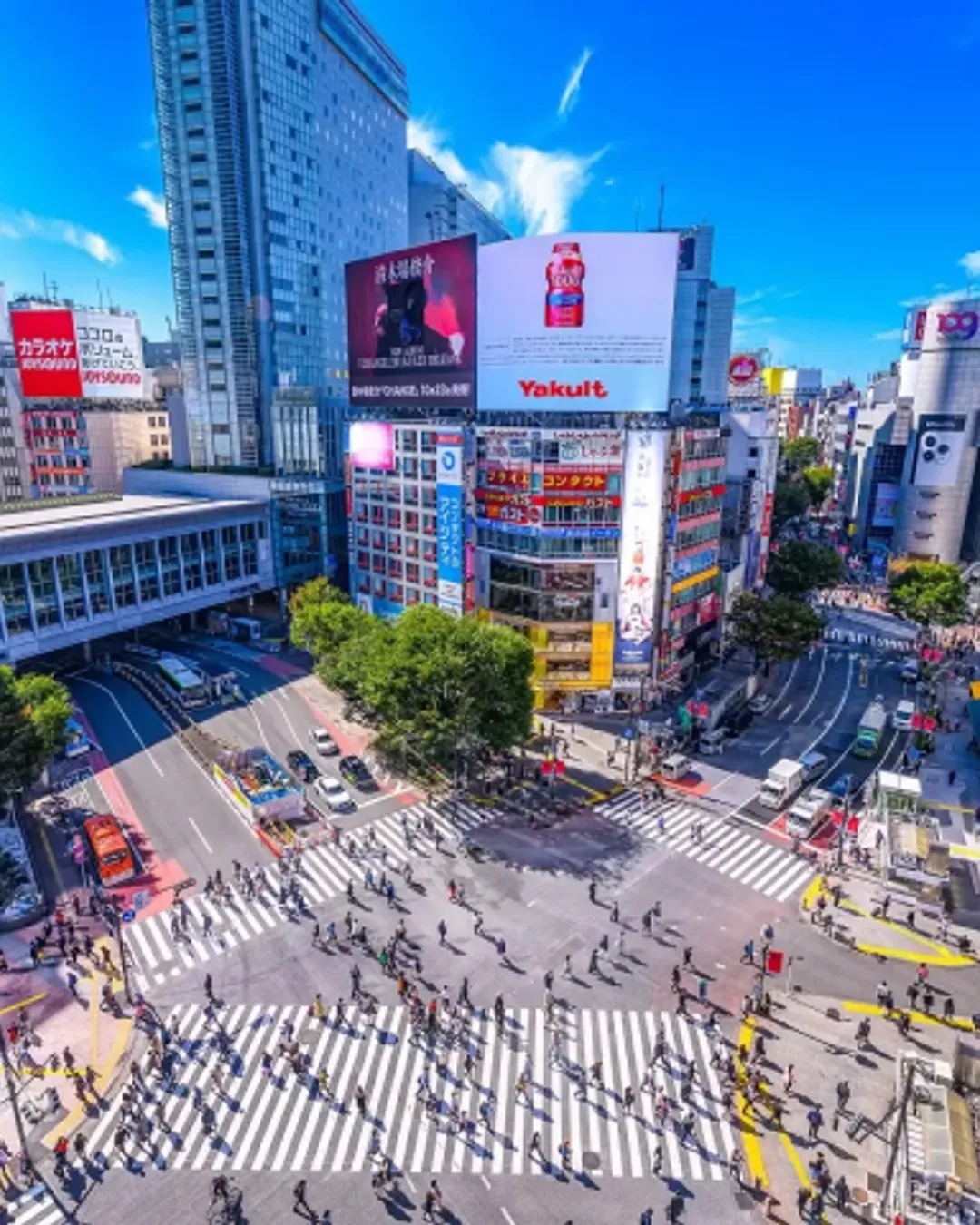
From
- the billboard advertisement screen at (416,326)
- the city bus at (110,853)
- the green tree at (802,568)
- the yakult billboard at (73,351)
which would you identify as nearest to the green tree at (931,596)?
the green tree at (802,568)

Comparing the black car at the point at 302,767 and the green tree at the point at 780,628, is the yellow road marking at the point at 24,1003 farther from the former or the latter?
the green tree at the point at 780,628

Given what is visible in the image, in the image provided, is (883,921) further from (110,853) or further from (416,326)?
(416,326)

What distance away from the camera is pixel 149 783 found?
190 feet

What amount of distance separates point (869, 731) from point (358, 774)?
43666 millimetres

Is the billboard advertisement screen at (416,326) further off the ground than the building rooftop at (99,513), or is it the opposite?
the billboard advertisement screen at (416,326)

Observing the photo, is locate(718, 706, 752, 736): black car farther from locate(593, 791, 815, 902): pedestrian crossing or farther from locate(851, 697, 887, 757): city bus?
locate(593, 791, 815, 902): pedestrian crossing

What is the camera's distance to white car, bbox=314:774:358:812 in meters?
53.8

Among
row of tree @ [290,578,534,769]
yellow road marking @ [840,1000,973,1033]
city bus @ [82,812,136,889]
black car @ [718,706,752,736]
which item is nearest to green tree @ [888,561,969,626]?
black car @ [718,706,752,736]

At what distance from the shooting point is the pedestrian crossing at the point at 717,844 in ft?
154

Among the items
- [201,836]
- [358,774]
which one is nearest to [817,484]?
[358,774]

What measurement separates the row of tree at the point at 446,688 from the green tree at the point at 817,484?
386 ft

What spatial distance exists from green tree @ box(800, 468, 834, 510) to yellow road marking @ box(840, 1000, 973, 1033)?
429ft

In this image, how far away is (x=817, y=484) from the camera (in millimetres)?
165250

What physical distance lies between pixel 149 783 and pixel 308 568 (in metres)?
46.6
